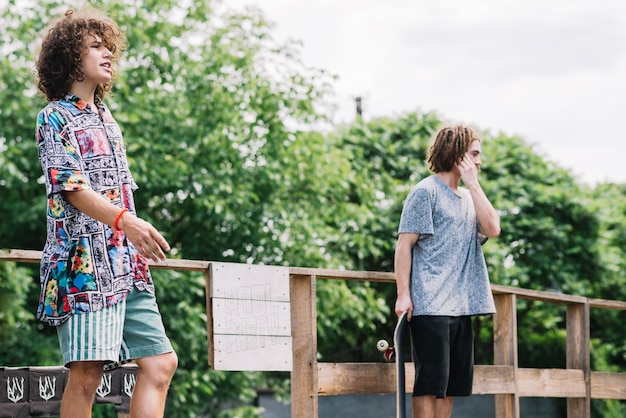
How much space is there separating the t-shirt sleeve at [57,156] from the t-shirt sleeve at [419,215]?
5.06ft

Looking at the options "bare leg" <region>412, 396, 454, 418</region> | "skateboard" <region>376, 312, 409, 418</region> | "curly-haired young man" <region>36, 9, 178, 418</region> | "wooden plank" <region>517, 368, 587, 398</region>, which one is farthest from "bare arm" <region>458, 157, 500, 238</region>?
"curly-haired young man" <region>36, 9, 178, 418</region>

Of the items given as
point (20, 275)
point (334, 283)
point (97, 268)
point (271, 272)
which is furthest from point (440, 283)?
point (334, 283)

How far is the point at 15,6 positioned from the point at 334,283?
416 centimetres

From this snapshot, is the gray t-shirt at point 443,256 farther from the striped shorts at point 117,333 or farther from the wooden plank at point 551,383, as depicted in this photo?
the striped shorts at point 117,333

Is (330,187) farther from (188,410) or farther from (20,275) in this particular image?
(20,275)

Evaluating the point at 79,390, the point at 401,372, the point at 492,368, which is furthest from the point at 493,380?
the point at 79,390

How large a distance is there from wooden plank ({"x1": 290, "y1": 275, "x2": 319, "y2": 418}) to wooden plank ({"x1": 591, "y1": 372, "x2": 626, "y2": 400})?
90.6 inches

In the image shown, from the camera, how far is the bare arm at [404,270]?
3668 mm

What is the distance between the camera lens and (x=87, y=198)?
2.39m

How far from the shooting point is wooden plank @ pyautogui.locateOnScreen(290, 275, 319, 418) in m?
3.62

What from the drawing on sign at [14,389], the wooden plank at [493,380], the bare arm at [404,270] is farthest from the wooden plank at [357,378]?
the drawing on sign at [14,389]

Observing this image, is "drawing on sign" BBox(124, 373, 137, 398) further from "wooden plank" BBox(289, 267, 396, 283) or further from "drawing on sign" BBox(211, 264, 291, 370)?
"wooden plank" BBox(289, 267, 396, 283)

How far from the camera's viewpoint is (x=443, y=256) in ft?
12.2

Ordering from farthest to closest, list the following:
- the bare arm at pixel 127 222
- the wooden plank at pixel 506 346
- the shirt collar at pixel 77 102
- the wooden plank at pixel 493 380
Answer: the wooden plank at pixel 506 346
the wooden plank at pixel 493 380
the shirt collar at pixel 77 102
the bare arm at pixel 127 222
